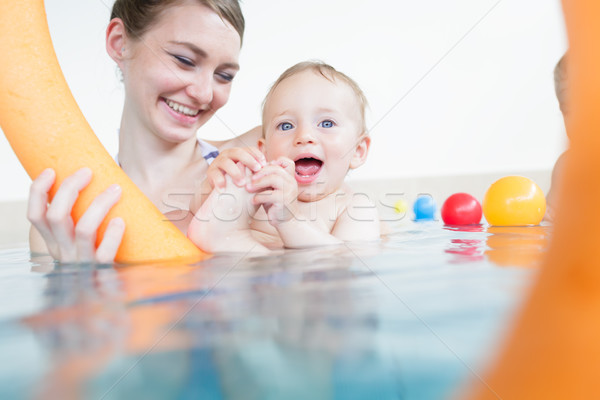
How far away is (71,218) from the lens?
1070mm

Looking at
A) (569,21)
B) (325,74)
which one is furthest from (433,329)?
(325,74)

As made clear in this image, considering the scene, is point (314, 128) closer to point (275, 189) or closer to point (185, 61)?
point (275, 189)

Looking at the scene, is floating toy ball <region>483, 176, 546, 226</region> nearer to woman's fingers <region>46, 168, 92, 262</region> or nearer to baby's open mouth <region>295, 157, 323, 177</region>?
baby's open mouth <region>295, 157, 323, 177</region>

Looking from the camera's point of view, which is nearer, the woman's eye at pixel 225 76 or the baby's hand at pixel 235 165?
the baby's hand at pixel 235 165

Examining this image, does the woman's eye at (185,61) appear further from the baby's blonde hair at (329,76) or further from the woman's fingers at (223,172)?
the woman's fingers at (223,172)

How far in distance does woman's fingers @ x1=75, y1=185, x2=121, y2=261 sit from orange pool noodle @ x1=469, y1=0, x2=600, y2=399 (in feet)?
2.85

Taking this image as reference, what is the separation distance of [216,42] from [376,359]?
150 cm

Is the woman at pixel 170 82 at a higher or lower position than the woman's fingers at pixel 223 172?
higher

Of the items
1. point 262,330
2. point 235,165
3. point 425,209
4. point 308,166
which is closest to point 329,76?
point 308,166

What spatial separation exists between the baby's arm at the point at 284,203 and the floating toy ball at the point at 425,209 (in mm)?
1513

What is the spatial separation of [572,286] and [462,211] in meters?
1.74

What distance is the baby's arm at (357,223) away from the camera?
1.48 metres

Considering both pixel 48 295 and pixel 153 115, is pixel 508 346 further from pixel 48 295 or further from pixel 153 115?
pixel 153 115

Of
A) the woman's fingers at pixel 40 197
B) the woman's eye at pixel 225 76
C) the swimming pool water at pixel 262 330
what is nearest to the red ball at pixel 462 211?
the woman's eye at pixel 225 76
